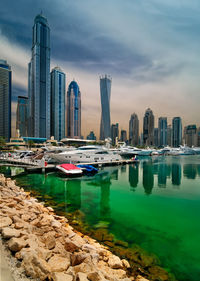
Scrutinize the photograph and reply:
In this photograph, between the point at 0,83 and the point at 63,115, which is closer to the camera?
the point at 0,83

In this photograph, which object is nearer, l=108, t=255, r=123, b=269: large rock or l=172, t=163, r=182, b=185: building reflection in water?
l=108, t=255, r=123, b=269: large rock

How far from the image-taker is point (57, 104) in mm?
167000

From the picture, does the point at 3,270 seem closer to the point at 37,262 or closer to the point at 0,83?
the point at 37,262

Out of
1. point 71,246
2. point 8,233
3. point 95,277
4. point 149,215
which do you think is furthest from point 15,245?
point 149,215

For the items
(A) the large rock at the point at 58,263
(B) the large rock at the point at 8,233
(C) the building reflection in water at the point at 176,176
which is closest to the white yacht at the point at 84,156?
(C) the building reflection in water at the point at 176,176

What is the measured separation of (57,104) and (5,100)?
49483 mm

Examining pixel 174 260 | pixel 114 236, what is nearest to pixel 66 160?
pixel 114 236

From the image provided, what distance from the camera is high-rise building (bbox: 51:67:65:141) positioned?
166 meters

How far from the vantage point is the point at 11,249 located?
5.15 m

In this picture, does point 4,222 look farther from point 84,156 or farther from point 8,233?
point 84,156

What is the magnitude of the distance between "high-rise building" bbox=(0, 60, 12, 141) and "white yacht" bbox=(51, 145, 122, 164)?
374 ft

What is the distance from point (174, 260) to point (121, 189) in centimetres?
1364

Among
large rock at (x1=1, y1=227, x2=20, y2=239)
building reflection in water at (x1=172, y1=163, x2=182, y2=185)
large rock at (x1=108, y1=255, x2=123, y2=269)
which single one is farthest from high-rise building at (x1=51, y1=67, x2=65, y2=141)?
large rock at (x1=108, y1=255, x2=123, y2=269)

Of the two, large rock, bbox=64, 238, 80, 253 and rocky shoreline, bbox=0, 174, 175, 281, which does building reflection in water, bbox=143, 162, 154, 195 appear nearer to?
rocky shoreline, bbox=0, 174, 175, 281
